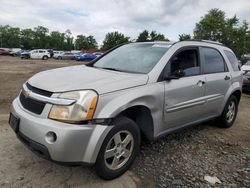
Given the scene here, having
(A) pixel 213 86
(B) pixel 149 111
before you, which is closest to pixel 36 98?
(B) pixel 149 111

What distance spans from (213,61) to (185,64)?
3.01 ft

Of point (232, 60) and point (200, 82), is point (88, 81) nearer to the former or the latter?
point (200, 82)

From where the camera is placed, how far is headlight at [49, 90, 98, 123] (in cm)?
268

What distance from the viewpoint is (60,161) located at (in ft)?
8.78

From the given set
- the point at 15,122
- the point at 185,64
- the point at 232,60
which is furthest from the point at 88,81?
the point at 232,60

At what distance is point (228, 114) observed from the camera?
5223mm

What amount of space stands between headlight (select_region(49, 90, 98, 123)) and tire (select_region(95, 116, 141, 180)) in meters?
0.36

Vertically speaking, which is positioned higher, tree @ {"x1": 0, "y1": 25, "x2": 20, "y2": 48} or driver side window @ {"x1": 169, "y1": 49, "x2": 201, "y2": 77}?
tree @ {"x1": 0, "y1": 25, "x2": 20, "y2": 48}

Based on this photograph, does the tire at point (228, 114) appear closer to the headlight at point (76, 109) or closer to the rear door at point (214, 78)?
the rear door at point (214, 78)

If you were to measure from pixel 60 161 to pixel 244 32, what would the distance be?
4263 centimetres

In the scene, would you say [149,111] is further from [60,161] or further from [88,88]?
[60,161]

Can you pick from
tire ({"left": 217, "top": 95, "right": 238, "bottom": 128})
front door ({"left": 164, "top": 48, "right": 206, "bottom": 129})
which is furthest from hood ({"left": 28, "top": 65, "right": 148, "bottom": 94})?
tire ({"left": 217, "top": 95, "right": 238, "bottom": 128})

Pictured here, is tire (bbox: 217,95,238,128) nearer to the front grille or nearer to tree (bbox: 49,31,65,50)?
the front grille

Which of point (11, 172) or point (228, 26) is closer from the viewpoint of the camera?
point (11, 172)
